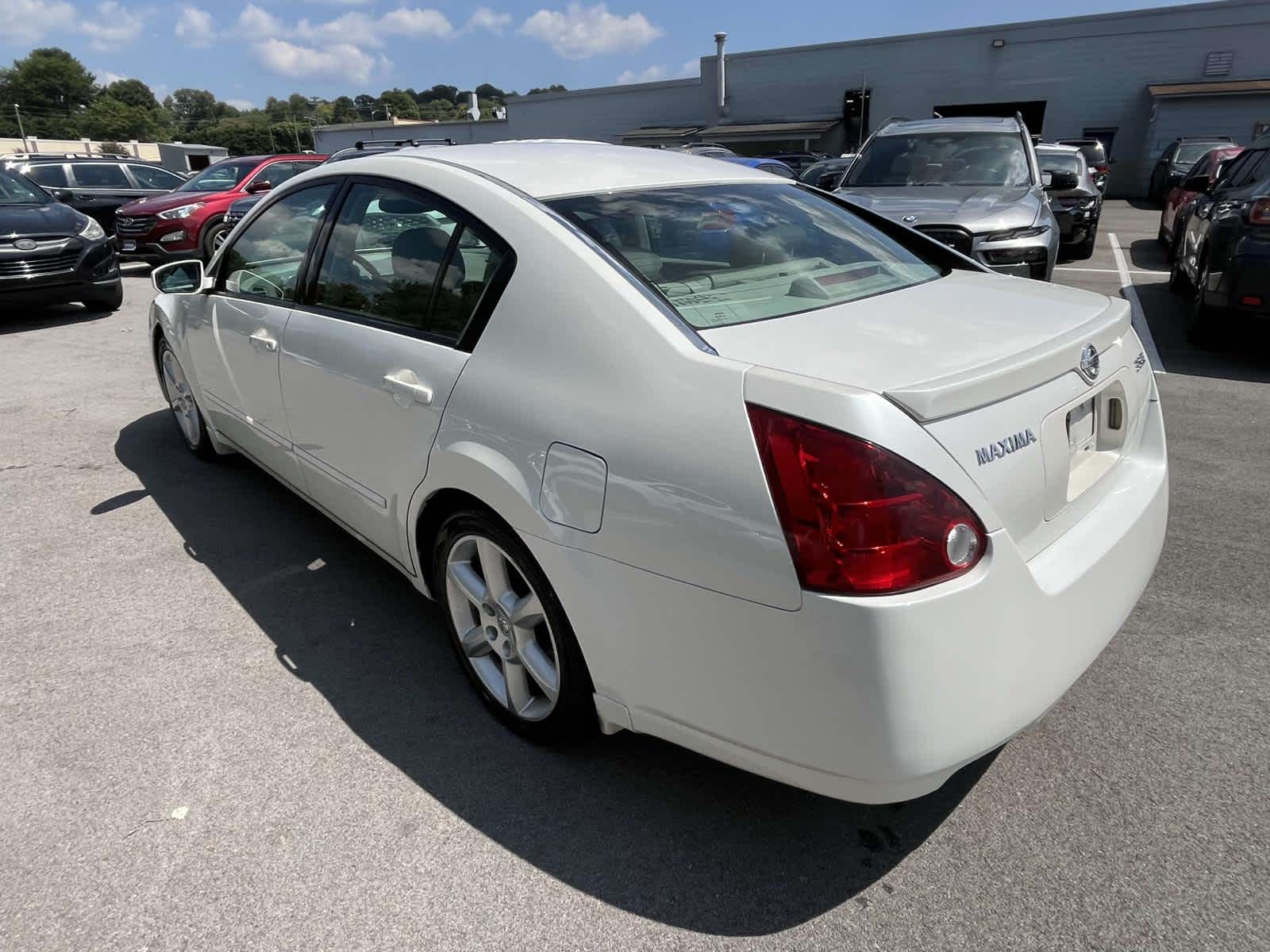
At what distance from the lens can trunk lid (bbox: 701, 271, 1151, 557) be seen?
1744mm

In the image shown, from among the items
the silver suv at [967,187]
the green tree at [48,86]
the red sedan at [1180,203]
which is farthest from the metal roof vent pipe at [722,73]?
the green tree at [48,86]

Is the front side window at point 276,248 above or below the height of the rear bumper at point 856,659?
above

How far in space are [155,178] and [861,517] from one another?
57.4ft

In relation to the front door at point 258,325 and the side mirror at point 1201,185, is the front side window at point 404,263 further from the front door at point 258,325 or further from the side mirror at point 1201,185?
the side mirror at point 1201,185

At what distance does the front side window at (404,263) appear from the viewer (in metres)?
2.49

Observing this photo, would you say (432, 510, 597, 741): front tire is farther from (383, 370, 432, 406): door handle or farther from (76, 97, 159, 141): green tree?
(76, 97, 159, 141): green tree

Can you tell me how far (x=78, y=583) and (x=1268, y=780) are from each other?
424cm

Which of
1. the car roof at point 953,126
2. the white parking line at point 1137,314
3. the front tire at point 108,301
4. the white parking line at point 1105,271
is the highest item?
the car roof at point 953,126

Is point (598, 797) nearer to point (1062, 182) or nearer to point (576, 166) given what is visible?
point (576, 166)

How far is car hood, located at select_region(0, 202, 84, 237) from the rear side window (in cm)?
574

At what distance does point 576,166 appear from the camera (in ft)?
9.13

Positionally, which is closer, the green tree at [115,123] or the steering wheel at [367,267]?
the steering wheel at [367,267]

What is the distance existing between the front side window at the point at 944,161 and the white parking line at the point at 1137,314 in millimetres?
1665

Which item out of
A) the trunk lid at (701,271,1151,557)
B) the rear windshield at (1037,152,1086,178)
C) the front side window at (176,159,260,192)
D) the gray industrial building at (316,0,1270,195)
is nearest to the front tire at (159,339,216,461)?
the trunk lid at (701,271,1151,557)
